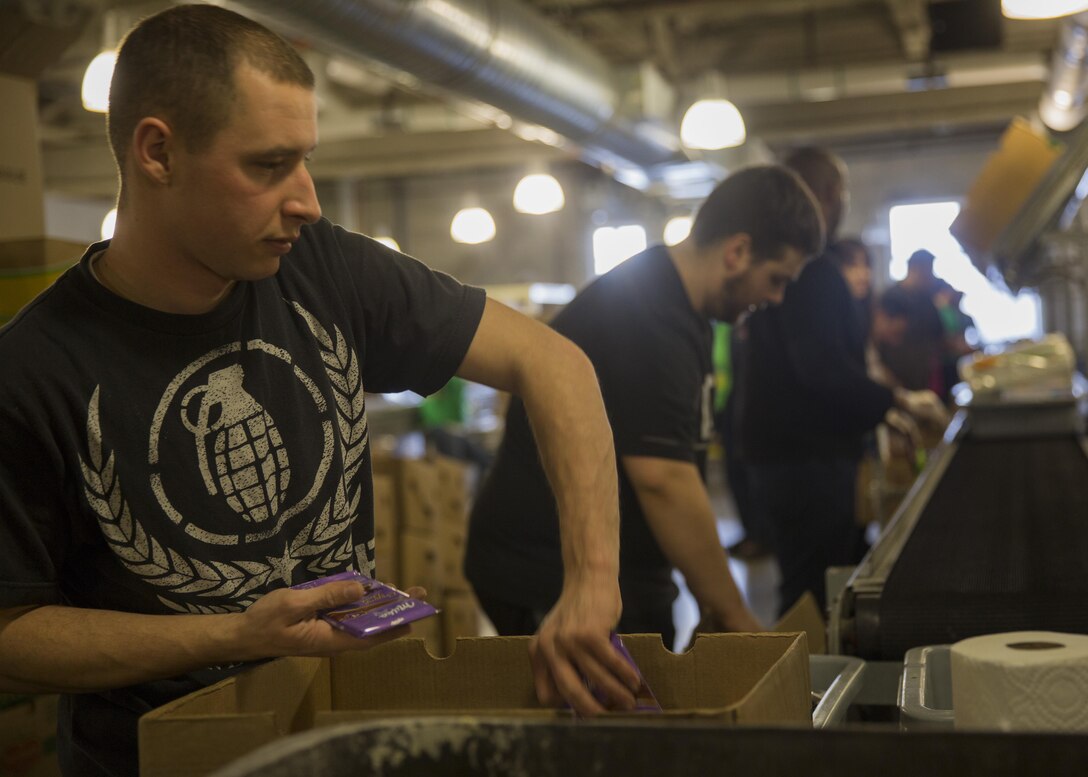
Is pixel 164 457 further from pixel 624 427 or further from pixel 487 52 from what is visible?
pixel 487 52

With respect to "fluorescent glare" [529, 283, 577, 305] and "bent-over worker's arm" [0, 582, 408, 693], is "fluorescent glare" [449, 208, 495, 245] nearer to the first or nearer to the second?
"fluorescent glare" [529, 283, 577, 305]

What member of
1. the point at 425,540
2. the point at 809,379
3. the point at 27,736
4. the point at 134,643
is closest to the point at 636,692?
the point at 134,643

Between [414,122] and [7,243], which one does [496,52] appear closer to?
[7,243]

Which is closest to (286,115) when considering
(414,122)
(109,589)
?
(109,589)

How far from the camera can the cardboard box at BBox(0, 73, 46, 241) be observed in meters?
2.55

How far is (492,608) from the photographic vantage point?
2.29m

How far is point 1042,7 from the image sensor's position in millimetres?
4277

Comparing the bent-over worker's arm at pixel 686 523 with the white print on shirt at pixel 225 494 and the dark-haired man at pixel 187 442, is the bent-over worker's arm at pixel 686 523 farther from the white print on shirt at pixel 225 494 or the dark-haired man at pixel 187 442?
the white print on shirt at pixel 225 494

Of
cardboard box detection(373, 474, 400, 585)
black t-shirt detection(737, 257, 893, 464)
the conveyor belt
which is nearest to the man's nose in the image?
the conveyor belt

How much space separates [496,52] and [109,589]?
4.44 m

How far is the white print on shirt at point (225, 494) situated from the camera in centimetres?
117

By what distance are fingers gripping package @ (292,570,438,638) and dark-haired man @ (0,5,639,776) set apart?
0.02 metres

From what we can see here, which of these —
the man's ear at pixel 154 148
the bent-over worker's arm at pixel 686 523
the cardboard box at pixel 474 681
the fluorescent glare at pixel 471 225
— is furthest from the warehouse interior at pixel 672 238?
the fluorescent glare at pixel 471 225

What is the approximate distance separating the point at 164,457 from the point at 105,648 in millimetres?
200
